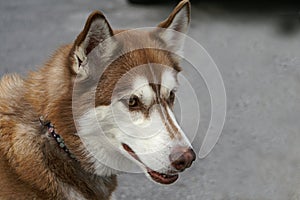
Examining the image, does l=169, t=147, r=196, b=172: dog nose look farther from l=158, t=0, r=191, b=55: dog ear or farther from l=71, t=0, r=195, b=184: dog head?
l=158, t=0, r=191, b=55: dog ear

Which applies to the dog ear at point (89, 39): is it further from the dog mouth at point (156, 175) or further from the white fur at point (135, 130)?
the dog mouth at point (156, 175)

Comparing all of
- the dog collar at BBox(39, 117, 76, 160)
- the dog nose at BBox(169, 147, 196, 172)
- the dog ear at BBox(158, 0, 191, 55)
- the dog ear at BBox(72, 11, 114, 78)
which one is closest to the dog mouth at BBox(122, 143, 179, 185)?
the dog nose at BBox(169, 147, 196, 172)

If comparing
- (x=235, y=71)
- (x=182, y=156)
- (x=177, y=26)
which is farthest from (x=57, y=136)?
(x=235, y=71)

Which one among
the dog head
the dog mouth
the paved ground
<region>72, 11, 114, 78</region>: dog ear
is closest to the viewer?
<region>72, 11, 114, 78</region>: dog ear

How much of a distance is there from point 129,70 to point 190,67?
3241 millimetres

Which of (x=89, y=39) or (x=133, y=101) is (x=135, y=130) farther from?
(x=89, y=39)

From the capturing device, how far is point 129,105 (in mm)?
2850

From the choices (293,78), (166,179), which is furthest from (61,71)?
(293,78)

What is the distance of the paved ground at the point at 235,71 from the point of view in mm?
4410

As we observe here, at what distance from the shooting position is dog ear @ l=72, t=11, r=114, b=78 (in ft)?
8.70

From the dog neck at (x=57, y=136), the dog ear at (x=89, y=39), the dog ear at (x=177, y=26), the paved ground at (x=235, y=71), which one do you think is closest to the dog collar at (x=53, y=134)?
the dog neck at (x=57, y=136)

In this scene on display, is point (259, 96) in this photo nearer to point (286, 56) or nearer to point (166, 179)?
point (286, 56)

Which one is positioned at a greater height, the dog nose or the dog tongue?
the dog nose

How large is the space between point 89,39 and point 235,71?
3.58 m
